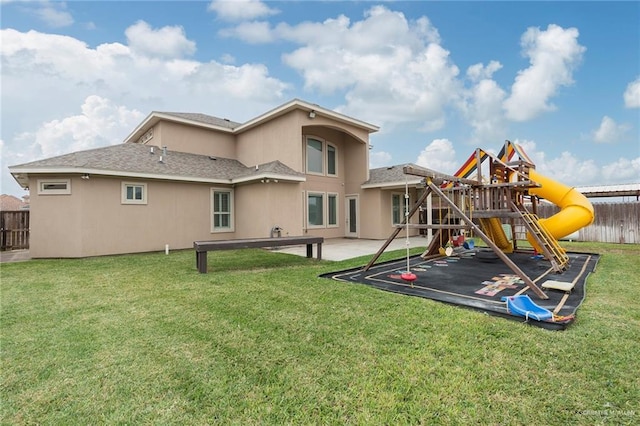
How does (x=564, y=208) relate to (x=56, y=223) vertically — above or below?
above

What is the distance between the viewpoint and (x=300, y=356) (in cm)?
309

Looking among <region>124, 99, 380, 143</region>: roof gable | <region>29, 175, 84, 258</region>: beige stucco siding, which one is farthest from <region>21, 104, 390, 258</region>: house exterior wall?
<region>124, 99, 380, 143</region>: roof gable

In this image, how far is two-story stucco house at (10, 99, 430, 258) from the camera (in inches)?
Answer: 390

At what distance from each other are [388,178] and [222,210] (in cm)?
850

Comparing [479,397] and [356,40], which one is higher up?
[356,40]

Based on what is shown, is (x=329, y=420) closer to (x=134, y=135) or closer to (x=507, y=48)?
(x=507, y=48)

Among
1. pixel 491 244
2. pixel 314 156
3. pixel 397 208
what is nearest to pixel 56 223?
pixel 314 156

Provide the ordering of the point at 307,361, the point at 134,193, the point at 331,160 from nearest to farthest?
the point at 307,361 → the point at 134,193 → the point at 331,160

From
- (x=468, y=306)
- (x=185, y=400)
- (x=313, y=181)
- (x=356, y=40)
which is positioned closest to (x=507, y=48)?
(x=356, y=40)

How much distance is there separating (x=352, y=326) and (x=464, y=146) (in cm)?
1621

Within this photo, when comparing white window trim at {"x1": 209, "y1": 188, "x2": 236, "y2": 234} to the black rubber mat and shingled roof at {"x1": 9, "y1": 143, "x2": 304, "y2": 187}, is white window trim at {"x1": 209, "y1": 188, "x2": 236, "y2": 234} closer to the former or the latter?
shingled roof at {"x1": 9, "y1": 143, "x2": 304, "y2": 187}

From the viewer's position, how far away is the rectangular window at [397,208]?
52.5ft

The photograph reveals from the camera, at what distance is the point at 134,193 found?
36.4ft

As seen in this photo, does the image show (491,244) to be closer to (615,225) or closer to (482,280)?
(482,280)
